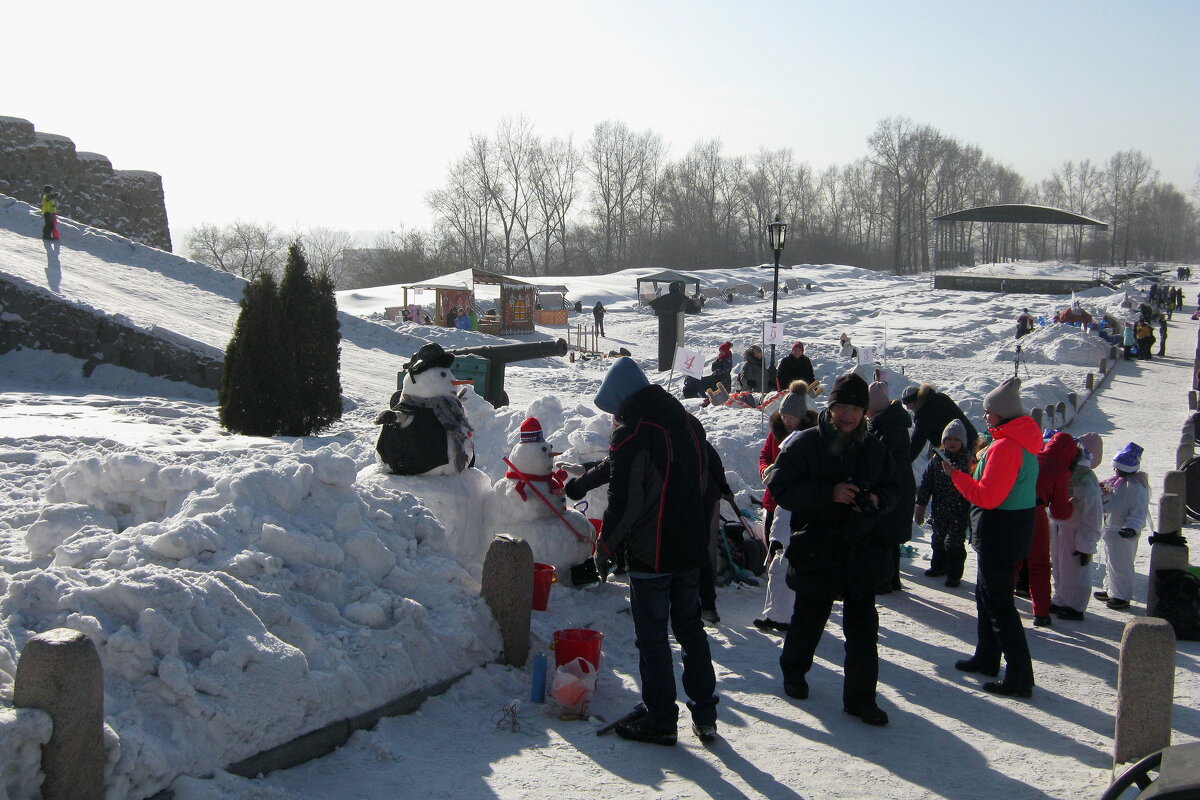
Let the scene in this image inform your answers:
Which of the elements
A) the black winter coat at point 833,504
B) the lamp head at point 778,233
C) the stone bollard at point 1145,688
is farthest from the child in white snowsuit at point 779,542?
the lamp head at point 778,233

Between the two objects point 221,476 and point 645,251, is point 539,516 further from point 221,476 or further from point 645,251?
point 645,251

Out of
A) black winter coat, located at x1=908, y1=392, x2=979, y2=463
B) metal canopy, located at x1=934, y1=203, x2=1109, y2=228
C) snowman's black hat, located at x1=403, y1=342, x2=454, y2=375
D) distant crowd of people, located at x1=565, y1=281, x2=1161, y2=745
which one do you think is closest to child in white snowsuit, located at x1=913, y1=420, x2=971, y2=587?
black winter coat, located at x1=908, y1=392, x2=979, y2=463

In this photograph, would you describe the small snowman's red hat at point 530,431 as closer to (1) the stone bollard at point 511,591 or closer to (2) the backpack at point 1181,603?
(1) the stone bollard at point 511,591

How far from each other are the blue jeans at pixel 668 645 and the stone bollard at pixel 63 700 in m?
2.16

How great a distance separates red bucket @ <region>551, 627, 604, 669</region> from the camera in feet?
15.5

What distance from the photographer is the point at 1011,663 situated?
4.94 metres

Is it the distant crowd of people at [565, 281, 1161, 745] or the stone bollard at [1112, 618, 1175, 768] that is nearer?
the stone bollard at [1112, 618, 1175, 768]

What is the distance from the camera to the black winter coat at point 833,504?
447cm

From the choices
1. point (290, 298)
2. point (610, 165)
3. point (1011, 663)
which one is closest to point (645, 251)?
point (610, 165)

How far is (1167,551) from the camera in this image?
6.09 meters

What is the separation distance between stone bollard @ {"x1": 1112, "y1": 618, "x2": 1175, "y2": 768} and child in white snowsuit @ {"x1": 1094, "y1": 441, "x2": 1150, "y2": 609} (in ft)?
10.6

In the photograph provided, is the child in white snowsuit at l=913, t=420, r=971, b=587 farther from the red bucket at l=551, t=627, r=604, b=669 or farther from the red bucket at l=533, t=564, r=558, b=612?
the red bucket at l=551, t=627, r=604, b=669

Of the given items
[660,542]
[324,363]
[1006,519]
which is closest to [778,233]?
[324,363]

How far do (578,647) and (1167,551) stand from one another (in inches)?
158
